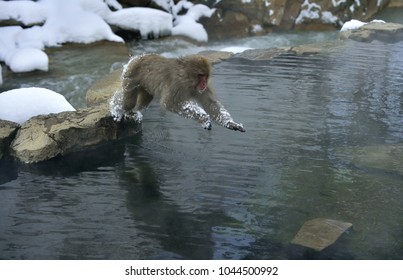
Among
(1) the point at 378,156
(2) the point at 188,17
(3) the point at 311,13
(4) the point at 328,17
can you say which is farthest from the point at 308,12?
(1) the point at 378,156

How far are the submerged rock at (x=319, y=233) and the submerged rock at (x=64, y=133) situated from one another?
2.16 m

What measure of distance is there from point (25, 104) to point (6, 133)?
18.4 inches

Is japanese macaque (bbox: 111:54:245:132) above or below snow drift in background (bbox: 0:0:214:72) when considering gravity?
below

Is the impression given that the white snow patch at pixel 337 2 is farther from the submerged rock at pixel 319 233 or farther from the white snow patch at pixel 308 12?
the submerged rock at pixel 319 233

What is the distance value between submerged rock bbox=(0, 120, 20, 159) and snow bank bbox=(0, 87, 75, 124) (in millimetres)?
185

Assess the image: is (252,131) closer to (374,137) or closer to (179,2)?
(374,137)

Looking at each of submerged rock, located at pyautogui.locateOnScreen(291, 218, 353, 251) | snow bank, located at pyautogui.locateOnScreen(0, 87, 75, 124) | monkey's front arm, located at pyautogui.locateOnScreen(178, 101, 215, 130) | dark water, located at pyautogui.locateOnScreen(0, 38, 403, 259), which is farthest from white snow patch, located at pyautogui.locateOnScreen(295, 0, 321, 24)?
submerged rock, located at pyautogui.locateOnScreen(291, 218, 353, 251)

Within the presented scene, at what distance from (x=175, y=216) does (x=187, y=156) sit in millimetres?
986

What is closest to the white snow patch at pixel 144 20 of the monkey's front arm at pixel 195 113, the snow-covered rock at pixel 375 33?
the snow-covered rock at pixel 375 33

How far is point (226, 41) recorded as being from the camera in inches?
405

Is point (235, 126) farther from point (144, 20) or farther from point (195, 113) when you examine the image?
point (144, 20)

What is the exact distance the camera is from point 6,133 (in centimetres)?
410

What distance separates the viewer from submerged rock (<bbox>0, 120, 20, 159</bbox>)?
4051 mm

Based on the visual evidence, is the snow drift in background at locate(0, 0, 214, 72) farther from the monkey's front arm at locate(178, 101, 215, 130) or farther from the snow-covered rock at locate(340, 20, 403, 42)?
the monkey's front arm at locate(178, 101, 215, 130)
